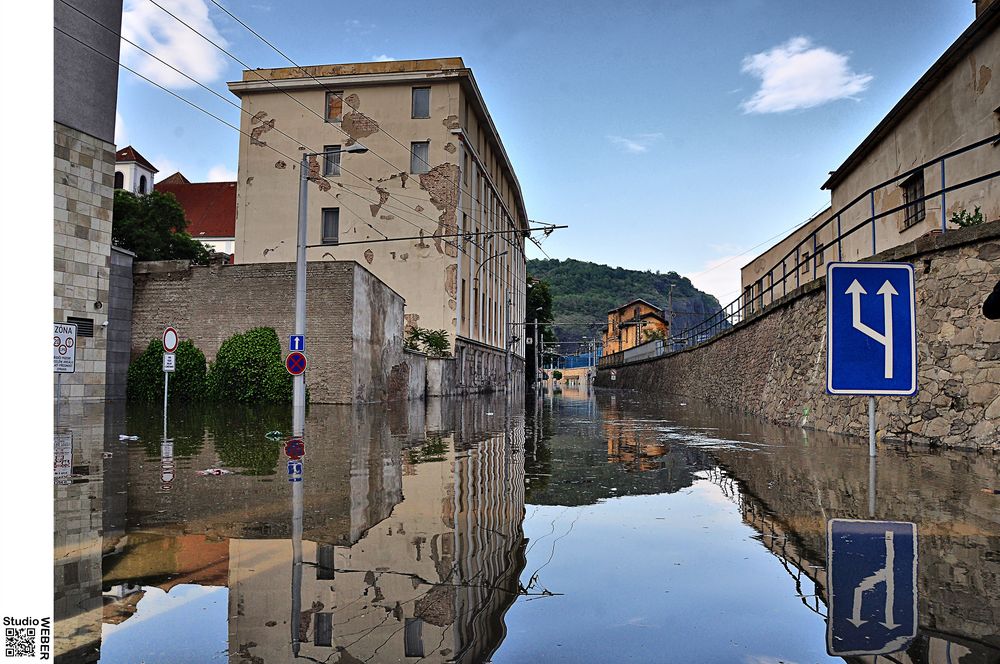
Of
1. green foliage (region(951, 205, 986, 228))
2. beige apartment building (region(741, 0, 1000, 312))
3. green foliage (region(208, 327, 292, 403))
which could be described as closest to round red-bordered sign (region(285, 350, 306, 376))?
beige apartment building (region(741, 0, 1000, 312))

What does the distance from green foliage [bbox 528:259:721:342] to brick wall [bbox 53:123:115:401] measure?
107 m

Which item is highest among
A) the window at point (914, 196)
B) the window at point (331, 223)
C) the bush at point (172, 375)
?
the window at point (331, 223)

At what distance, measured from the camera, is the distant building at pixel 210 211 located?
256 feet

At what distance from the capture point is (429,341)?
35.4m

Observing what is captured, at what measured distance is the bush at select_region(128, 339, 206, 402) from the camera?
25.1m

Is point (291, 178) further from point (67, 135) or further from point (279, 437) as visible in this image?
point (279, 437)

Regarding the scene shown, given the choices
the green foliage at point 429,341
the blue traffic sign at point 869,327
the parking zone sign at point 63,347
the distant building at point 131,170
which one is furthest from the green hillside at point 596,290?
the blue traffic sign at point 869,327

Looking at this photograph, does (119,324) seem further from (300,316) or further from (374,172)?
(374,172)

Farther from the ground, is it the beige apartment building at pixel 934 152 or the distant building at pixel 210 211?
the distant building at pixel 210 211

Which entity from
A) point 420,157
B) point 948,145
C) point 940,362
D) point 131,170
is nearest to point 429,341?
point 420,157

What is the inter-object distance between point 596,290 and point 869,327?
132458 mm

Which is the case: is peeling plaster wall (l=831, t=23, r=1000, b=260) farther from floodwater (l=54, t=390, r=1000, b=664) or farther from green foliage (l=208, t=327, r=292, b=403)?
green foliage (l=208, t=327, r=292, b=403)

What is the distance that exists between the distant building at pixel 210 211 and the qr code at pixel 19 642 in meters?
77.2

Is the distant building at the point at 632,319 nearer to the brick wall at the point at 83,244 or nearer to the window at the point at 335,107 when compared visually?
the window at the point at 335,107
